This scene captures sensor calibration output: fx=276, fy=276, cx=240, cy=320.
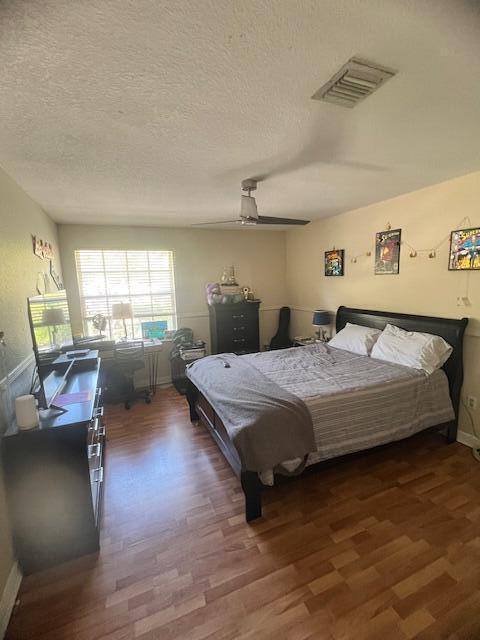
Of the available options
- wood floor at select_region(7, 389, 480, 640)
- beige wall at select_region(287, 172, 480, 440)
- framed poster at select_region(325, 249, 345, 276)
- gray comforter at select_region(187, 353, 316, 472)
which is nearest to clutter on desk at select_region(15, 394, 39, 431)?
wood floor at select_region(7, 389, 480, 640)

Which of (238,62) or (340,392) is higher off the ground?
(238,62)

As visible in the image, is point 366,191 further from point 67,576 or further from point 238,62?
point 67,576

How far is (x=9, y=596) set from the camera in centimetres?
140

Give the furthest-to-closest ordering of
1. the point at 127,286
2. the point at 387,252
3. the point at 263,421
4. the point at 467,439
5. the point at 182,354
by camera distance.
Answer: the point at 127,286
the point at 182,354
the point at 387,252
the point at 467,439
the point at 263,421

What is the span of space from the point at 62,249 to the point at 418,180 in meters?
4.34

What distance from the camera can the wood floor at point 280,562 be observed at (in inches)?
51.4

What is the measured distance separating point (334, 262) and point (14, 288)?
143 inches

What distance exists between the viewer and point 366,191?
2.84m

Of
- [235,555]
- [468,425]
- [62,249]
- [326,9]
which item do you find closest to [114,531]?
[235,555]

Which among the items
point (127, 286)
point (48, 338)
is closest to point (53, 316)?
point (48, 338)

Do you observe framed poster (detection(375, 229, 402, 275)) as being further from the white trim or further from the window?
the white trim

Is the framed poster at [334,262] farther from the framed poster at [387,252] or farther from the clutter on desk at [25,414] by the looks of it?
the clutter on desk at [25,414]

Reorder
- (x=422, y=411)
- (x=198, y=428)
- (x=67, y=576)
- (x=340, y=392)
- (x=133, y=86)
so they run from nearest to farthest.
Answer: (x=133, y=86) < (x=67, y=576) < (x=340, y=392) < (x=422, y=411) < (x=198, y=428)

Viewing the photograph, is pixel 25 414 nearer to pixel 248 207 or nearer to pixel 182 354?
pixel 248 207
